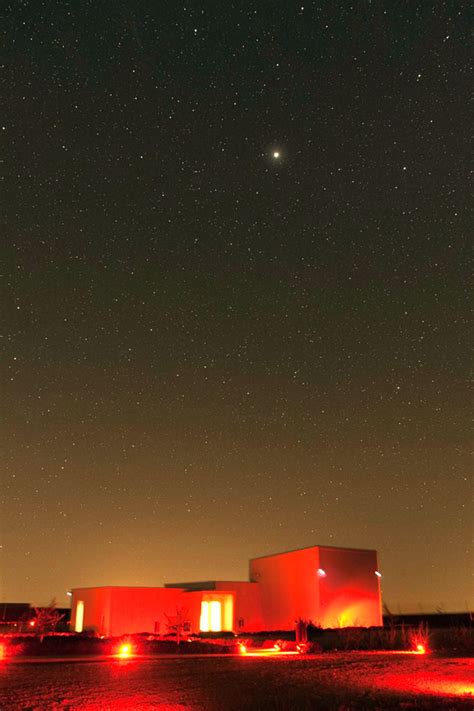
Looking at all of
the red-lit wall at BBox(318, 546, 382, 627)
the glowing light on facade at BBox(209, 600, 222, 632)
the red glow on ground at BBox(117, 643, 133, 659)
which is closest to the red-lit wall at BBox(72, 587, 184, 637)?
the glowing light on facade at BBox(209, 600, 222, 632)

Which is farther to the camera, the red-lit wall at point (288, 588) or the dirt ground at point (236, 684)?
the red-lit wall at point (288, 588)

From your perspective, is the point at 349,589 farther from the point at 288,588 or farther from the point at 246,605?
the point at 246,605

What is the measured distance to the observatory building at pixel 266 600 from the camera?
1094 inches

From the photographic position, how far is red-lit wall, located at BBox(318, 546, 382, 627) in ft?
91.8

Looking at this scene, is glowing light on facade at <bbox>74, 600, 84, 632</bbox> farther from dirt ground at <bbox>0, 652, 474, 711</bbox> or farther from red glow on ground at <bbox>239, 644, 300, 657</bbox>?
dirt ground at <bbox>0, 652, 474, 711</bbox>

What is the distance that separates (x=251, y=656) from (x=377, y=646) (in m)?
5.88

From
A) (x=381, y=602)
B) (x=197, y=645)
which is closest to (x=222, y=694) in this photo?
(x=197, y=645)

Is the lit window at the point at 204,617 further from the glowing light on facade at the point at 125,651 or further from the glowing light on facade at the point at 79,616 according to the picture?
the glowing light on facade at the point at 125,651

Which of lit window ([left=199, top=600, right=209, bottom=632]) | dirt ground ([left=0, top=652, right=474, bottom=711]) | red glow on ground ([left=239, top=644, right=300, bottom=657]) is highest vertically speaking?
lit window ([left=199, top=600, right=209, bottom=632])

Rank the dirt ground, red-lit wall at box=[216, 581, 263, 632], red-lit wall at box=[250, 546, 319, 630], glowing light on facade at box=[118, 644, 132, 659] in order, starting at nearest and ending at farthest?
1. the dirt ground
2. glowing light on facade at box=[118, 644, 132, 659]
3. red-lit wall at box=[250, 546, 319, 630]
4. red-lit wall at box=[216, 581, 263, 632]

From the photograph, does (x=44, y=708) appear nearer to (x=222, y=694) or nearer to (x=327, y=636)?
(x=222, y=694)

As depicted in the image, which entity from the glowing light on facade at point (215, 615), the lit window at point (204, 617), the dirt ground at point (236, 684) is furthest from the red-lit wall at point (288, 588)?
the dirt ground at point (236, 684)

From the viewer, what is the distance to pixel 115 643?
20.9 meters

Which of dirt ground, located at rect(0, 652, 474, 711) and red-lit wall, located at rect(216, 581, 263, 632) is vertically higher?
red-lit wall, located at rect(216, 581, 263, 632)
